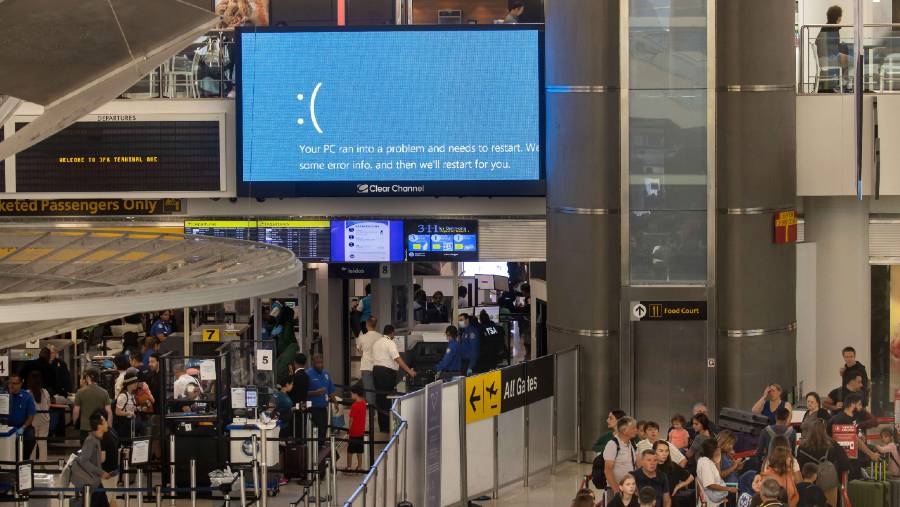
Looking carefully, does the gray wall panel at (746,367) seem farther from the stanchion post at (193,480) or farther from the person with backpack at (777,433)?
the stanchion post at (193,480)

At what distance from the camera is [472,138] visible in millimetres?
17453

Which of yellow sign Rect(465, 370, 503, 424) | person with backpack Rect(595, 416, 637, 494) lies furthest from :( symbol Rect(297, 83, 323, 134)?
person with backpack Rect(595, 416, 637, 494)

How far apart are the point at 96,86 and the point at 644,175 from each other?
5.96 meters

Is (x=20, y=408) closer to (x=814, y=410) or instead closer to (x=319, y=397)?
(x=319, y=397)

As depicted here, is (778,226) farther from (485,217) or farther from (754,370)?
(485,217)

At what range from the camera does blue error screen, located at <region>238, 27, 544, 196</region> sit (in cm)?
1733

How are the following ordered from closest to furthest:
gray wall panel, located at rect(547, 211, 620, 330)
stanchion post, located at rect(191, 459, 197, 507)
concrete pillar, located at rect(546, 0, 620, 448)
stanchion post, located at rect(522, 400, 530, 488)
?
stanchion post, located at rect(191, 459, 197, 507), stanchion post, located at rect(522, 400, 530, 488), concrete pillar, located at rect(546, 0, 620, 448), gray wall panel, located at rect(547, 211, 620, 330)

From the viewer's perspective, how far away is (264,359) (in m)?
16.2

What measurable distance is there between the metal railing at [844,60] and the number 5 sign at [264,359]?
6.72m

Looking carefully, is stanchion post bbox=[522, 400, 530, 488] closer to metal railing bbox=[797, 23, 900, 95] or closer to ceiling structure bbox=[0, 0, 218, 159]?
ceiling structure bbox=[0, 0, 218, 159]

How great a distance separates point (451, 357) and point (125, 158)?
15.2 feet

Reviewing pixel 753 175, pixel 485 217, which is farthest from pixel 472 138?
pixel 753 175

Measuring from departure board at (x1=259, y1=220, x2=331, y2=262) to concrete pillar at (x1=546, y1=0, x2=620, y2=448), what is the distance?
308 centimetres

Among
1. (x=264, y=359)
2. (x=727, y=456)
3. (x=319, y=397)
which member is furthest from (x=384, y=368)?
(x=727, y=456)
